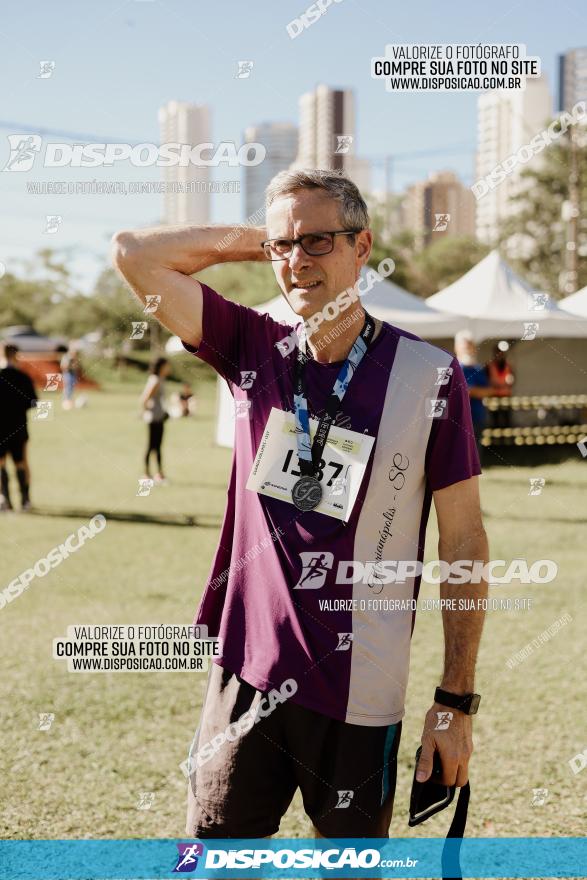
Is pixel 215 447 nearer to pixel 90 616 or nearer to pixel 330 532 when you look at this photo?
pixel 90 616

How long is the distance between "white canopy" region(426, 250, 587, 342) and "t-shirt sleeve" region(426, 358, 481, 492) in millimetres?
13002

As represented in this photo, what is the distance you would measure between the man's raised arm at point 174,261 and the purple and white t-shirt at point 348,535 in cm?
4

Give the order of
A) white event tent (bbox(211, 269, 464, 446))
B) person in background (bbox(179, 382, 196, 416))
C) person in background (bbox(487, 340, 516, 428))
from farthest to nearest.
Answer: person in background (bbox(179, 382, 196, 416))
person in background (bbox(487, 340, 516, 428))
white event tent (bbox(211, 269, 464, 446))

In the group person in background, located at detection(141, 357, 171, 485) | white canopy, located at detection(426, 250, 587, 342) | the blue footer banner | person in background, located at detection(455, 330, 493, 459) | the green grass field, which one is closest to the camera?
the blue footer banner

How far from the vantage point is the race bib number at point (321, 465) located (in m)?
2.04

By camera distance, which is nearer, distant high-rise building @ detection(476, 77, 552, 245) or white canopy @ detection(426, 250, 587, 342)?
white canopy @ detection(426, 250, 587, 342)

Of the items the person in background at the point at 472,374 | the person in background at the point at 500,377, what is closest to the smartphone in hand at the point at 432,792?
the person in background at the point at 472,374

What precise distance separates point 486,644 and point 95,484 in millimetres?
8511

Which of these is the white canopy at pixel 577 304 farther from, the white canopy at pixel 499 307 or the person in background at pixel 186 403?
the person in background at pixel 186 403

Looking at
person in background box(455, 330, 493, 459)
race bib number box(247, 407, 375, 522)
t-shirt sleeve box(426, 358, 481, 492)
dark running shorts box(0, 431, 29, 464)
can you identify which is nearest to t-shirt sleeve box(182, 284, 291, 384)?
race bib number box(247, 407, 375, 522)

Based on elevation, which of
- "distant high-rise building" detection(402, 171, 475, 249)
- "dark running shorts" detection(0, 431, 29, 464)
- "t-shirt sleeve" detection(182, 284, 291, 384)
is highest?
"distant high-rise building" detection(402, 171, 475, 249)

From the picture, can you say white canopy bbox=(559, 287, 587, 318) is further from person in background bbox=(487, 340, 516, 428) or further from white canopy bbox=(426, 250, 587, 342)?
person in background bbox=(487, 340, 516, 428)

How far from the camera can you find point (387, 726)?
207 centimetres

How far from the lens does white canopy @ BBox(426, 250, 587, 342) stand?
14828mm
